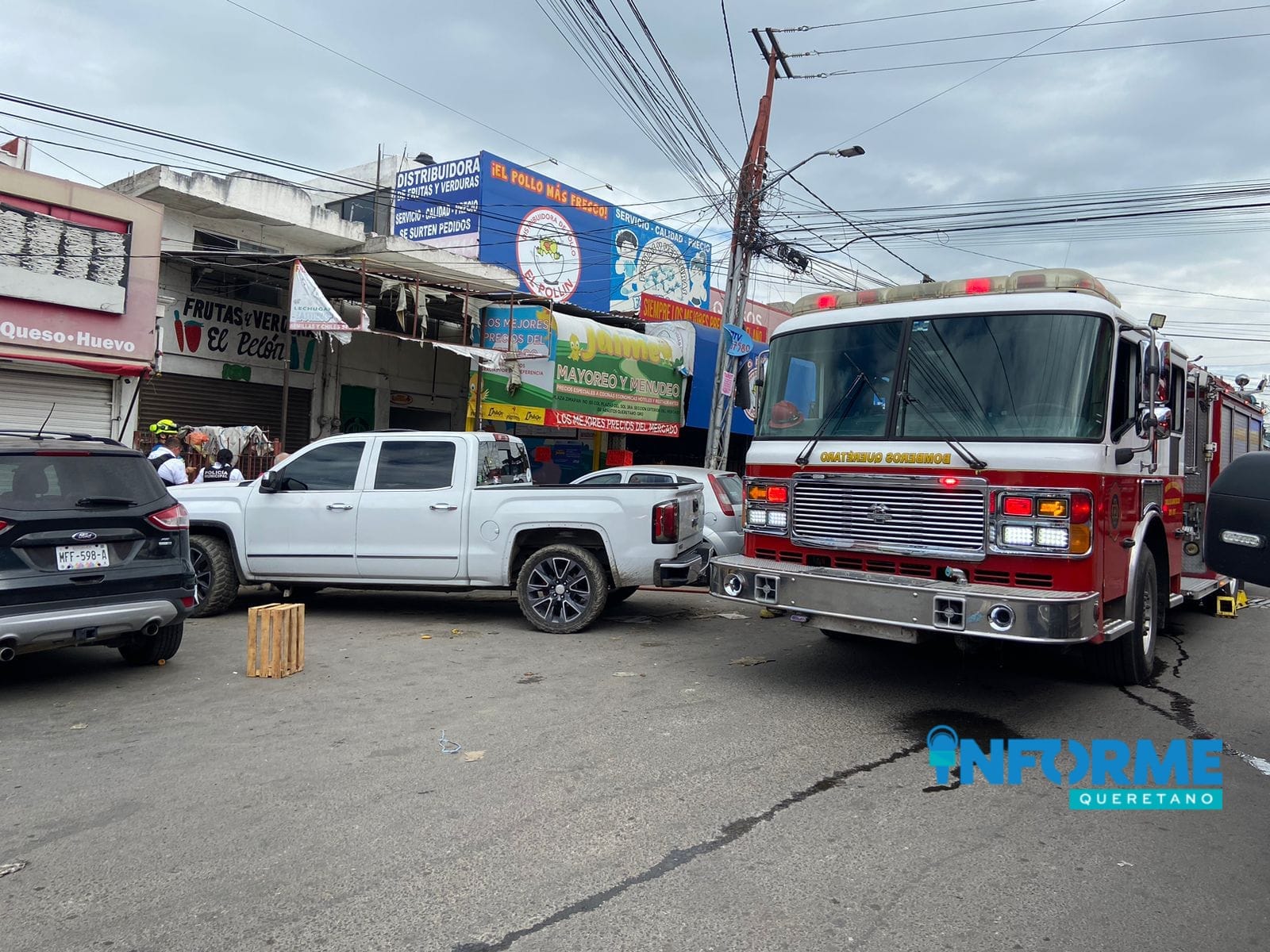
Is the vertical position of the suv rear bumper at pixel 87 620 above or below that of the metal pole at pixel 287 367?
below

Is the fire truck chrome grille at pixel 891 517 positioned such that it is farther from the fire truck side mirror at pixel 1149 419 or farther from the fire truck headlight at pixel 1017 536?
the fire truck side mirror at pixel 1149 419

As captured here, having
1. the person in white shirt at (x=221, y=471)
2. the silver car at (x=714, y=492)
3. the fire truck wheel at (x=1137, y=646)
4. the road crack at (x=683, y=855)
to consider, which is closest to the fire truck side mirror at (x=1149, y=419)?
the fire truck wheel at (x=1137, y=646)

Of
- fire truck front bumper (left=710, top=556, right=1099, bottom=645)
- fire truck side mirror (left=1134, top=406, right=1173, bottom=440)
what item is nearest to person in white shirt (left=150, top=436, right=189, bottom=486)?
fire truck front bumper (left=710, top=556, right=1099, bottom=645)

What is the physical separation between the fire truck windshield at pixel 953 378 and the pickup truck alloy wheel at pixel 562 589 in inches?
97.9

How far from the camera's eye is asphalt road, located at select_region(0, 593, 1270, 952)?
10.9 feet

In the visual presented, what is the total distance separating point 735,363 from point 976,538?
1140 centimetres

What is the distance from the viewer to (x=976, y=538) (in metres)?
5.62

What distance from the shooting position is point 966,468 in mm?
5738

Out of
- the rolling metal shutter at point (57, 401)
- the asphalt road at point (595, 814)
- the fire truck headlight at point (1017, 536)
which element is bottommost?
the asphalt road at point (595, 814)

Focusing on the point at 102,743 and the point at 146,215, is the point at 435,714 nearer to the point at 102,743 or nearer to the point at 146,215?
the point at 102,743

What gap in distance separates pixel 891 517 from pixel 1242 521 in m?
2.28

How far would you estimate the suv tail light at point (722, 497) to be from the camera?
11.2 metres

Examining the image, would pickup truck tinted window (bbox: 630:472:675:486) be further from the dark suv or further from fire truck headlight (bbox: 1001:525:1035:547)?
fire truck headlight (bbox: 1001:525:1035:547)

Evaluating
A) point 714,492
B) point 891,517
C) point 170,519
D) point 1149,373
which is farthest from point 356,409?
point 1149,373
